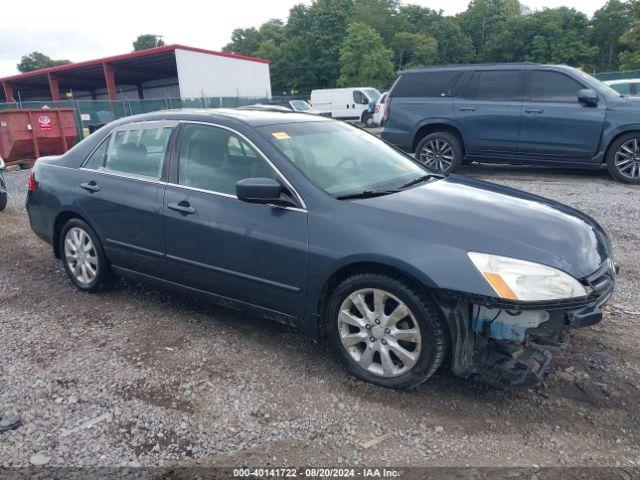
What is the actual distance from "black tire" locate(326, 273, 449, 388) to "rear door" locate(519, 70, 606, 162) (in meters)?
6.93

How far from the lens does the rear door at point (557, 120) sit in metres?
8.36

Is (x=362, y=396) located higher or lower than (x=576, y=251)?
lower

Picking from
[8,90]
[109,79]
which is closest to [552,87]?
[109,79]

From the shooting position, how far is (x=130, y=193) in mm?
4035

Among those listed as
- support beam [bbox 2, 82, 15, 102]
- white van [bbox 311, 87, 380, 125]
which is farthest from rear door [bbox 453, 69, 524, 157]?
support beam [bbox 2, 82, 15, 102]

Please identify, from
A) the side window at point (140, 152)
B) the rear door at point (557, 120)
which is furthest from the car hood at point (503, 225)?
the rear door at point (557, 120)

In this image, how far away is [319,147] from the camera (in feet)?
12.3

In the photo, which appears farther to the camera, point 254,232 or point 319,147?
point 319,147

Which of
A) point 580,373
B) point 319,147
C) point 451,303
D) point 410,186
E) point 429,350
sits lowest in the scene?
point 580,373

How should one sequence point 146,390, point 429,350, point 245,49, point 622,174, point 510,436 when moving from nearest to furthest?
point 510,436
point 429,350
point 146,390
point 622,174
point 245,49

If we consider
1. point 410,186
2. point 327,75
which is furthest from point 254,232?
point 327,75

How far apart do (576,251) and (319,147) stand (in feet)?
5.99

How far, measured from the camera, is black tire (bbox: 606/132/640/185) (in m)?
8.23

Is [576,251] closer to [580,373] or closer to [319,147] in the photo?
[580,373]
